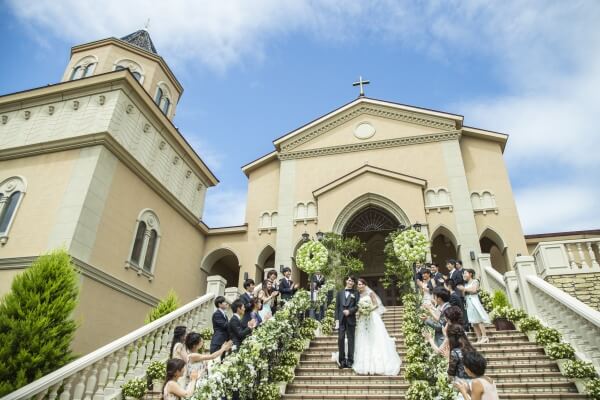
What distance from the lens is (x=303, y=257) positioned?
1223cm

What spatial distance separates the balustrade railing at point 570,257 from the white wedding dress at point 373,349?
5.13 meters

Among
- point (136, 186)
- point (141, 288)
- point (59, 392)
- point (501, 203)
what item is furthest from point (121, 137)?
point (501, 203)

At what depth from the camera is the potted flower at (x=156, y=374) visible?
7.50 meters

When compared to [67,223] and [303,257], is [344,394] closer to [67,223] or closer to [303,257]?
[303,257]

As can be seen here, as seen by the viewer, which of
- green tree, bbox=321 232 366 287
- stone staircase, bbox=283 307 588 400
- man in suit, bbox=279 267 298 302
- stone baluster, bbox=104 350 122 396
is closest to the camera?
stone staircase, bbox=283 307 588 400

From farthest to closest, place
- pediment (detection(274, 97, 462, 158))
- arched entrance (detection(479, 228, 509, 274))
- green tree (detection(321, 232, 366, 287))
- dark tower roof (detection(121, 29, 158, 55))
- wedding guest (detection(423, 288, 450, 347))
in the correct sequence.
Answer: dark tower roof (detection(121, 29, 158, 55))
pediment (detection(274, 97, 462, 158))
arched entrance (detection(479, 228, 509, 274))
green tree (detection(321, 232, 366, 287))
wedding guest (detection(423, 288, 450, 347))

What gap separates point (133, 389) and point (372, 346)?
15.8ft

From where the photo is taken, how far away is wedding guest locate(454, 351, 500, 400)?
3254 mm

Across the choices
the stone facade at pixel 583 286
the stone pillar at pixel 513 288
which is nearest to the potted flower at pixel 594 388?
the stone facade at pixel 583 286

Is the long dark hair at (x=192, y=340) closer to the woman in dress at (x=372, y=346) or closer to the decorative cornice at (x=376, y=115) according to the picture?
the woman in dress at (x=372, y=346)

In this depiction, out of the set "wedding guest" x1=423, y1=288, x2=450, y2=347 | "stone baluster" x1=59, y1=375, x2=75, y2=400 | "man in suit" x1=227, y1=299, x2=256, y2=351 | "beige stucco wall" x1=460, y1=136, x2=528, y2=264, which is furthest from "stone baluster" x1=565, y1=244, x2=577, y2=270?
"stone baluster" x1=59, y1=375, x2=75, y2=400

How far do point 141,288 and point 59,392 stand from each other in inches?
332

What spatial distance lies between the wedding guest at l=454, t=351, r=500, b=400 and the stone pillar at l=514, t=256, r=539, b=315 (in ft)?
23.4

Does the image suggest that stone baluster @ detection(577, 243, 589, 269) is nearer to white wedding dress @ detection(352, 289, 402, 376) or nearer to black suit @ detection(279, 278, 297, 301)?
white wedding dress @ detection(352, 289, 402, 376)
